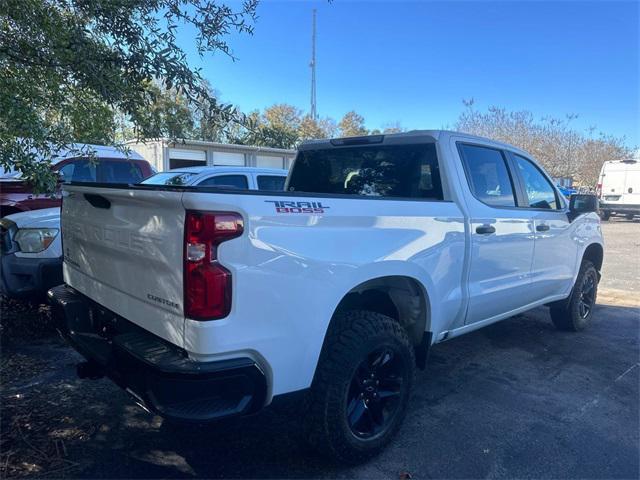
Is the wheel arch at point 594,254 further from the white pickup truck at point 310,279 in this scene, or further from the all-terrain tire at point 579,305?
the white pickup truck at point 310,279

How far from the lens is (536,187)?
15.2 ft

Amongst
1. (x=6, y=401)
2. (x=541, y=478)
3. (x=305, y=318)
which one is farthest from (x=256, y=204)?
(x=6, y=401)

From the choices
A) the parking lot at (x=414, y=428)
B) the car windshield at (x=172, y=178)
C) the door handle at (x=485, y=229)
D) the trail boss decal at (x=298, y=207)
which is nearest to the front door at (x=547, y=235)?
the parking lot at (x=414, y=428)

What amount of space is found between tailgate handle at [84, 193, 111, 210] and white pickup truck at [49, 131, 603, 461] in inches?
0.4

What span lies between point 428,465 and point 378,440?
33 cm

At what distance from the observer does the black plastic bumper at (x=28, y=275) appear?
13.9ft

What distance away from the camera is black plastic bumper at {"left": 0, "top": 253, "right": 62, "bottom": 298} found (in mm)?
4246

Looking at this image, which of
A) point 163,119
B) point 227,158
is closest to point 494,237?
point 163,119

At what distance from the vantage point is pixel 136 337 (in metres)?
2.40

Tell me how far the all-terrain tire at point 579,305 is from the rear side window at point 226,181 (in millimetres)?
4474

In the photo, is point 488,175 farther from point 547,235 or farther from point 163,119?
point 163,119

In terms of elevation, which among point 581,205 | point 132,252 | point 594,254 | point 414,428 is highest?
point 581,205

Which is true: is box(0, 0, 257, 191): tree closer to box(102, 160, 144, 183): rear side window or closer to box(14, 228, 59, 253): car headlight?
box(14, 228, 59, 253): car headlight

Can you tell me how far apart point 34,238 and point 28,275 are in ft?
1.20
